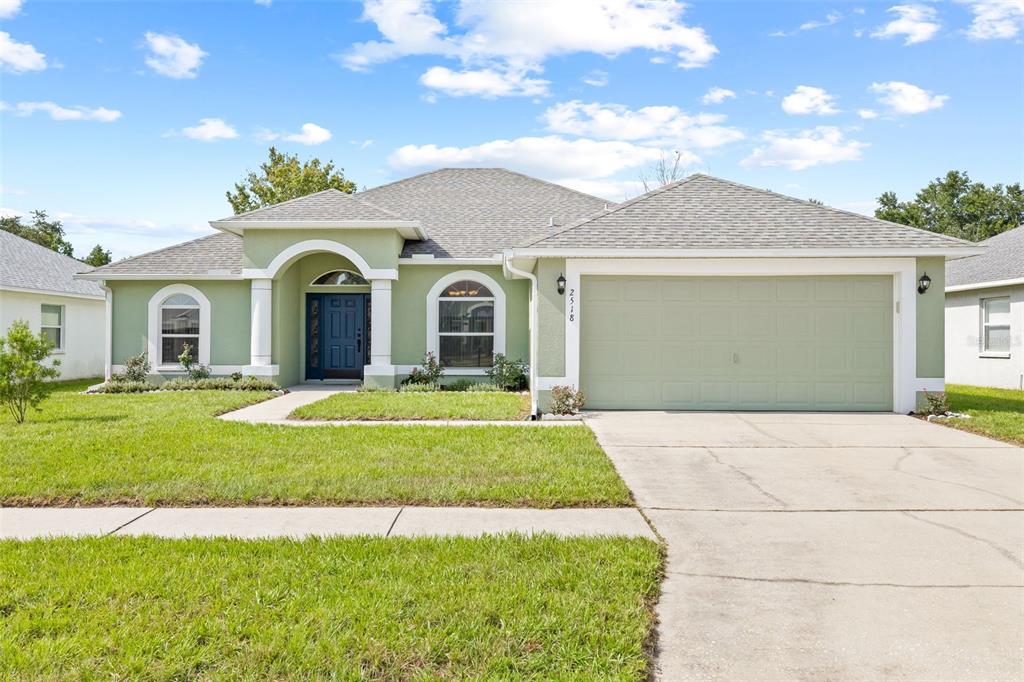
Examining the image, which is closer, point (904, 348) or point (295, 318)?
point (904, 348)

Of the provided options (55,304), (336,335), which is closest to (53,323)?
(55,304)

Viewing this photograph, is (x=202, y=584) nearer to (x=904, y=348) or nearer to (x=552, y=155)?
(x=904, y=348)

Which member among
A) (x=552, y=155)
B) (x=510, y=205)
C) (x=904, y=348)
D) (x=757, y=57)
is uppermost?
(x=552, y=155)

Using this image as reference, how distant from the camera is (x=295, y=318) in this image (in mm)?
16656

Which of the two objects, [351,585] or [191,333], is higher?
[191,333]

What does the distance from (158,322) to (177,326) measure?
470 mm

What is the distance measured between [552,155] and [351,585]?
34147mm

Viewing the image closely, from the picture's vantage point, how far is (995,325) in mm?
16812

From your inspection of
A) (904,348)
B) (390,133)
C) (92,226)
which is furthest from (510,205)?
(92,226)

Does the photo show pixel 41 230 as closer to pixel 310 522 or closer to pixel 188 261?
pixel 188 261

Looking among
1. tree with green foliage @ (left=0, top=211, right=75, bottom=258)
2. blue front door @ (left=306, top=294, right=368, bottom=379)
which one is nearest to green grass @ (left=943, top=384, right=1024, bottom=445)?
blue front door @ (left=306, top=294, right=368, bottom=379)

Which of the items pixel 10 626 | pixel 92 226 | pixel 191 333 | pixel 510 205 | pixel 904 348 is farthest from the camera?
pixel 92 226

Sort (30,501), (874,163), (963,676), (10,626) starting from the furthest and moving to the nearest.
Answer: (874,163)
(30,501)
(10,626)
(963,676)

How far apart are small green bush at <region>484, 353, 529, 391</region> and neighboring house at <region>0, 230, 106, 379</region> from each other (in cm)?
1202
